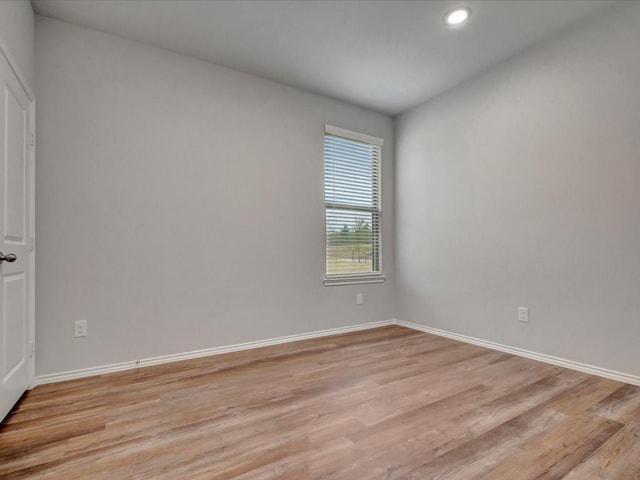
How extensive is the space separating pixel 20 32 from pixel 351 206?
3.02 meters

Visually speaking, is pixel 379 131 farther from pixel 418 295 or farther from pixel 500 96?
pixel 418 295

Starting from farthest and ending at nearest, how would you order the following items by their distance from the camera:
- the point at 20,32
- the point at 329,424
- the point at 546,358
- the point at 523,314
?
the point at 523,314, the point at 546,358, the point at 20,32, the point at 329,424

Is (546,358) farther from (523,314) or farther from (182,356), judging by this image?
(182,356)

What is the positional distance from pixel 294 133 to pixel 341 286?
5.74ft

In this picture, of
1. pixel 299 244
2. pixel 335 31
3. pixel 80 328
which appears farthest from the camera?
pixel 299 244

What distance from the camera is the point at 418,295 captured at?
3871 millimetres

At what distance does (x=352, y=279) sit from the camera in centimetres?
379

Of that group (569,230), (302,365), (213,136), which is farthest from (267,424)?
(569,230)

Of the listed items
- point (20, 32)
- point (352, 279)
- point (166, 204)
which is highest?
point (20, 32)

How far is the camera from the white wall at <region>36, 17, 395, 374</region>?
2.40 meters

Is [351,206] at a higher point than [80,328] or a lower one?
higher

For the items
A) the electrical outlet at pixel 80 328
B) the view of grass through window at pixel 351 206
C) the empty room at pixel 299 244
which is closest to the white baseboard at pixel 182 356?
the empty room at pixel 299 244

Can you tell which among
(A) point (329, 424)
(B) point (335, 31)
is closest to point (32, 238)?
(A) point (329, 424)

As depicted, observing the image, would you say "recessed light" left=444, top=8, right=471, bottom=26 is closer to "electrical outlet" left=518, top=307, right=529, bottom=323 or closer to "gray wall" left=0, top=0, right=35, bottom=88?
"electrical outlet" left=518, top=307, right=529, bottom=323
